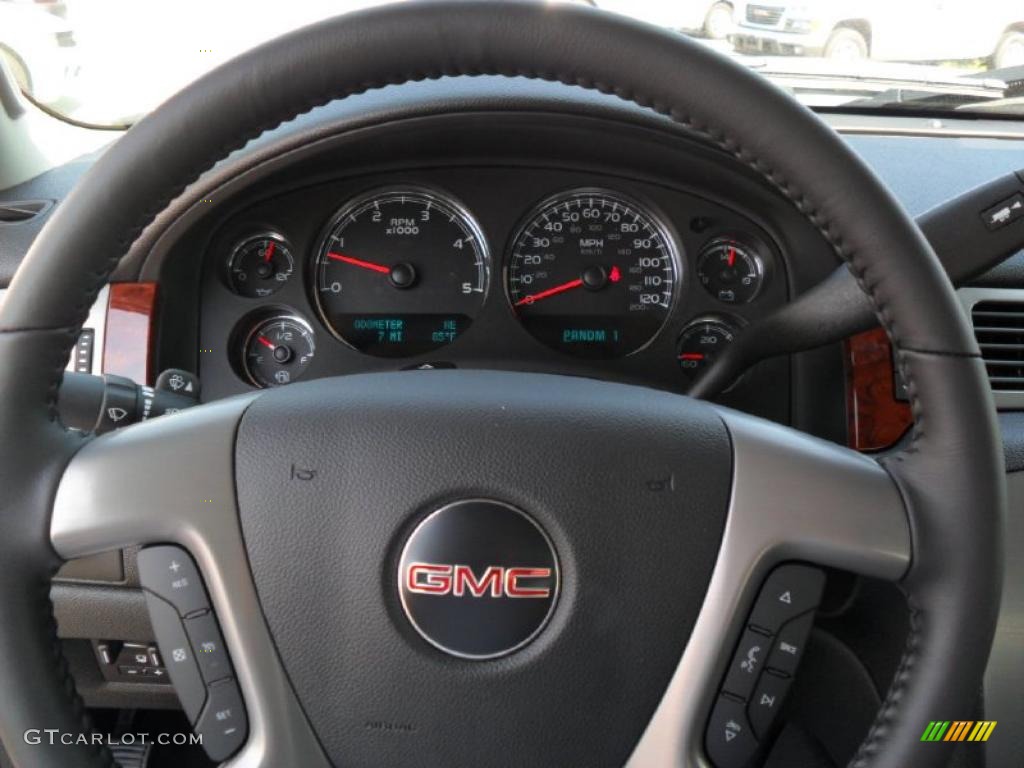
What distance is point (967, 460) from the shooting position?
1007 millimetres

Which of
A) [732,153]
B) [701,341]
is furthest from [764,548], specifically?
[701,341]

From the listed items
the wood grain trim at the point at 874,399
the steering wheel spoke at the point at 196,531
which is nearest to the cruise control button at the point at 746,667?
the steering wheel spoke at the point at 196,531

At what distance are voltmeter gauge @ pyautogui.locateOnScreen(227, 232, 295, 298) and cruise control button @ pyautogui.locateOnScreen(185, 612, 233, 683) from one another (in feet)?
3.64

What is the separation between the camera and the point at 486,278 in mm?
2115

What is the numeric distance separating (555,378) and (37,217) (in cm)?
125

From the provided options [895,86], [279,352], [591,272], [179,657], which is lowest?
[279,352]

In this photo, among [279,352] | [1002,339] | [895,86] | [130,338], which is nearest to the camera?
[130,338]

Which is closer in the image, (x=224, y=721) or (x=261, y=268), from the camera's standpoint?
(x=224, y=721)

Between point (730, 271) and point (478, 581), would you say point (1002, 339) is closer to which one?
point (730, 271)

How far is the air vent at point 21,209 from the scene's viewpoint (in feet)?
6.63

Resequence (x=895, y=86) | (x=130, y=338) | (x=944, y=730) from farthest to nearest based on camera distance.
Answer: (x=895, y=86)
(x=130, y=338)
(x=944, y=730)

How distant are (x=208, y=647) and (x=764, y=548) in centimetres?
57

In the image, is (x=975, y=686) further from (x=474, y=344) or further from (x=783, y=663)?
(x=474, y=344)

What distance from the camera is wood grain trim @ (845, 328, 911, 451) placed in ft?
6.04
